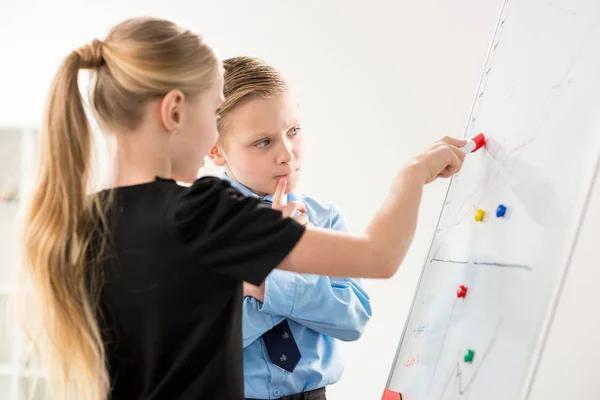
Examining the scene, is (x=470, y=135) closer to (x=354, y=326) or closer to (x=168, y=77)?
(x=354, y=326)

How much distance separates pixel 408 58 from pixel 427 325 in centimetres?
106

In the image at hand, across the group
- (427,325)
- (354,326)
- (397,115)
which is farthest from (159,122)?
(397,115)

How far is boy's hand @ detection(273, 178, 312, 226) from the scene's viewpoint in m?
1.17

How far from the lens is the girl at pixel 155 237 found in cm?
86

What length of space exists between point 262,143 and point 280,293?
0.26 m

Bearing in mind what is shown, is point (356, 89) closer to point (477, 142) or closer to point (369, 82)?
point (369, 82)

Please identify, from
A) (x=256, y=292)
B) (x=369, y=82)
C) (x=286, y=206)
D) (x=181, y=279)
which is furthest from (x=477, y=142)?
(x=369, y=82)

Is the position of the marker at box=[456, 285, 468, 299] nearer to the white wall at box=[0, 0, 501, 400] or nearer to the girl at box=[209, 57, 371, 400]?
the girl at box=[209, 57, 371, 400]

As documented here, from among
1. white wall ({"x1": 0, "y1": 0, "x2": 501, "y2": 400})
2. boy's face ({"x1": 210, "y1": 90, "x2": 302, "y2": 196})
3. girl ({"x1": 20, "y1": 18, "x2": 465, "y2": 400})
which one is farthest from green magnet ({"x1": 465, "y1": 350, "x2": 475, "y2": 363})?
white wall ({"x1": 0, "y1": 0, "x2": 501, "y2": 400})

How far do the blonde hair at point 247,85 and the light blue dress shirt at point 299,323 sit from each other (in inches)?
11.7

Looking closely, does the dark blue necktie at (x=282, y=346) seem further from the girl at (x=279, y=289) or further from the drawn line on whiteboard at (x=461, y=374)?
the drawn line on whiteboard at (x=461, y=374)

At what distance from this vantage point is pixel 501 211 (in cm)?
106

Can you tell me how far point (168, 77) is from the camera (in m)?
0.92

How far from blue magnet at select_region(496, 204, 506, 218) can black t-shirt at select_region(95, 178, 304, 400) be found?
0.35 meters
